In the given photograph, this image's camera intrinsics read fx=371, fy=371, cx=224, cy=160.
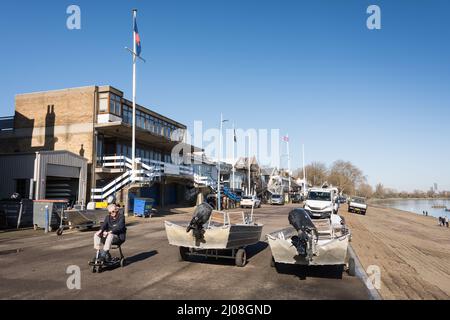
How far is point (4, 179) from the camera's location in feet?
83.9

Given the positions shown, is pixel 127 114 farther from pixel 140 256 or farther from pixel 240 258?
pixel 240 258

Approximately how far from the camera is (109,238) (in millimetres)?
9281

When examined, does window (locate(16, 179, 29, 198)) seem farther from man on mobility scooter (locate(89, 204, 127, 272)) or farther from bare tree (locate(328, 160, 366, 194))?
bare tree (locate(328, 160, 366, 194))

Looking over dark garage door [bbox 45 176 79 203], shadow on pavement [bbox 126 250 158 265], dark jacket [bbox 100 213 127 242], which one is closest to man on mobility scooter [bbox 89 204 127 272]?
dark jacket [bbox 100 213 127 242]

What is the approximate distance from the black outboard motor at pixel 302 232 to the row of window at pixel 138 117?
25249mm

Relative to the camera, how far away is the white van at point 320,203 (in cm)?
2845

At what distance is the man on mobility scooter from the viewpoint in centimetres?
910

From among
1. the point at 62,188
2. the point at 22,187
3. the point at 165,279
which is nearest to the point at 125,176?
the point at 62,188

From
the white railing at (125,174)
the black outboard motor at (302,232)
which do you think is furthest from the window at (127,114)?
the black outboard motor at (302,232)

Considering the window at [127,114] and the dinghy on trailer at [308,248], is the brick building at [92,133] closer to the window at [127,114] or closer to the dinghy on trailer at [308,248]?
the window at [127,114]

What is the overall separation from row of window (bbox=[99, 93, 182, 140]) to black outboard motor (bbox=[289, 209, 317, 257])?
2525 cm

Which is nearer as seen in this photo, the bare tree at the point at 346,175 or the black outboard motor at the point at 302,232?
the black outboard motor at the point at 302,232
